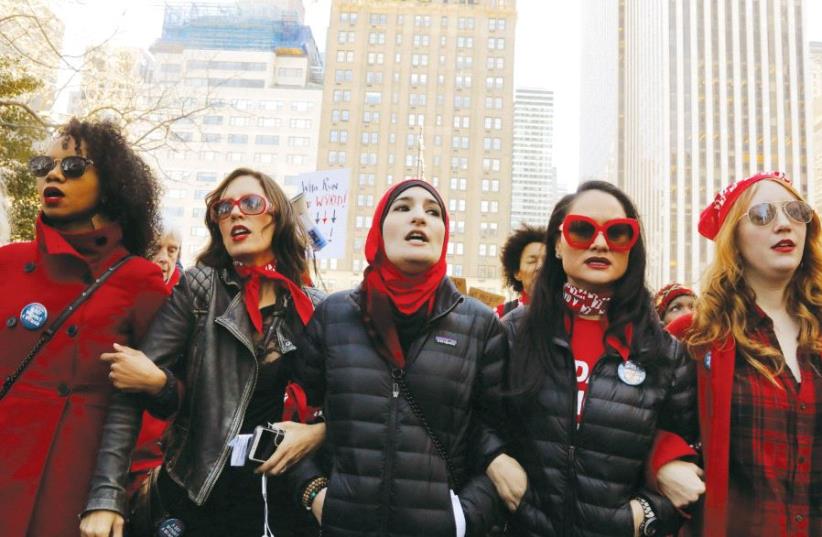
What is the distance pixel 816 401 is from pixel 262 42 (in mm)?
117141

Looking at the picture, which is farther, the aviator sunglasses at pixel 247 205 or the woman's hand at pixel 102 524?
the aviator sunglasses at pixel 247 205

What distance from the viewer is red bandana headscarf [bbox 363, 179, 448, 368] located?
2377mm

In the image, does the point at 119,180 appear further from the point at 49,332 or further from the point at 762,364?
the point at 762,364

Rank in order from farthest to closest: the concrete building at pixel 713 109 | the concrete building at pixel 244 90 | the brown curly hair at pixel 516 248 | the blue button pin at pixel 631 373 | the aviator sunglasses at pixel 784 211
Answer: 1. the concrete building at pixel 244 90
2. the concrete building at pixel 713 109
3. the brown curly hair at pixel 516 248
4. the aviator sunglasses at pixel 784 211
5. the blue button pin at pixel 631 373

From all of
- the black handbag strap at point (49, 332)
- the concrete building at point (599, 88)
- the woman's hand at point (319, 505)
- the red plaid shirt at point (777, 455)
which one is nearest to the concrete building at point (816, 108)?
the concrete building at point (599, 88)

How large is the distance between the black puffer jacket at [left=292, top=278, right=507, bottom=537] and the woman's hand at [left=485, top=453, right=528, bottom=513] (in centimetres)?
3

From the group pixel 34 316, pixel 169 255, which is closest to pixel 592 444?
pixel 34 316

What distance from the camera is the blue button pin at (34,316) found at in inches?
96.5

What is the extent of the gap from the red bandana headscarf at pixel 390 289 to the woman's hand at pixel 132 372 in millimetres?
933

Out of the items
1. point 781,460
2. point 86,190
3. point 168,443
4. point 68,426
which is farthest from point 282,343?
point 781,460

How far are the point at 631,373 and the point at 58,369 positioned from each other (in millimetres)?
2502

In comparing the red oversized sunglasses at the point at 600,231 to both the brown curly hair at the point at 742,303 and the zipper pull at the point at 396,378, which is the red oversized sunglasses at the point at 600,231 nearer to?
the brown curly hair at the point at 742,303

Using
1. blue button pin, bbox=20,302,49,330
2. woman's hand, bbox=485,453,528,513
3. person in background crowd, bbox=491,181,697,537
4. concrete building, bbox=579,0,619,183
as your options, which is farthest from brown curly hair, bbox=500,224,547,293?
concrete building, bbox=579,0,619,183

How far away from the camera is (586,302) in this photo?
102 inches
